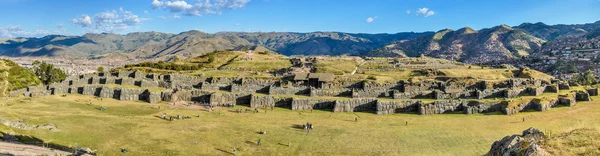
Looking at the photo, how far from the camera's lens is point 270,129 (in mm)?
39156

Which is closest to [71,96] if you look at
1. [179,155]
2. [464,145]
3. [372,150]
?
[179,155]

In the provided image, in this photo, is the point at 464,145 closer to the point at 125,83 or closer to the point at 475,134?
the point at 475,134

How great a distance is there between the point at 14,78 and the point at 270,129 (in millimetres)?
73762

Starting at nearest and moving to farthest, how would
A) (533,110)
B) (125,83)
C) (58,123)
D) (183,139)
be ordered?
(183,139)
(58,123)
(533,110)
(125,83)

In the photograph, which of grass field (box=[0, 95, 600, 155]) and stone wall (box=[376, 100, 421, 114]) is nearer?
grass field (box=[0, 95, 600, 155])

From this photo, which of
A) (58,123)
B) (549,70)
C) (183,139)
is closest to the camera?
(183,139)

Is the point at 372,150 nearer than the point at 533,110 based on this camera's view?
Yes

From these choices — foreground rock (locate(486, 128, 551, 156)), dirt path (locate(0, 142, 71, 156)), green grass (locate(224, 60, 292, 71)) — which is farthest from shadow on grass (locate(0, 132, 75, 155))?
green grass (locate(224, 60, 292, 71))

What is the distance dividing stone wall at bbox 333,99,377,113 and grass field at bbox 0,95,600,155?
2.04 metres

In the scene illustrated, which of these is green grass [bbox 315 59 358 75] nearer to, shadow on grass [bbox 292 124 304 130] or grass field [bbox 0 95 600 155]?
grass field [bbox 0 95 600 155]

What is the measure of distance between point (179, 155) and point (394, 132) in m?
21.3

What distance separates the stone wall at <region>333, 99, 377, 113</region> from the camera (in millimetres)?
50031

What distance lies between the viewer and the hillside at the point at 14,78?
249ft

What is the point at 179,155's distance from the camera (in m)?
29.8
